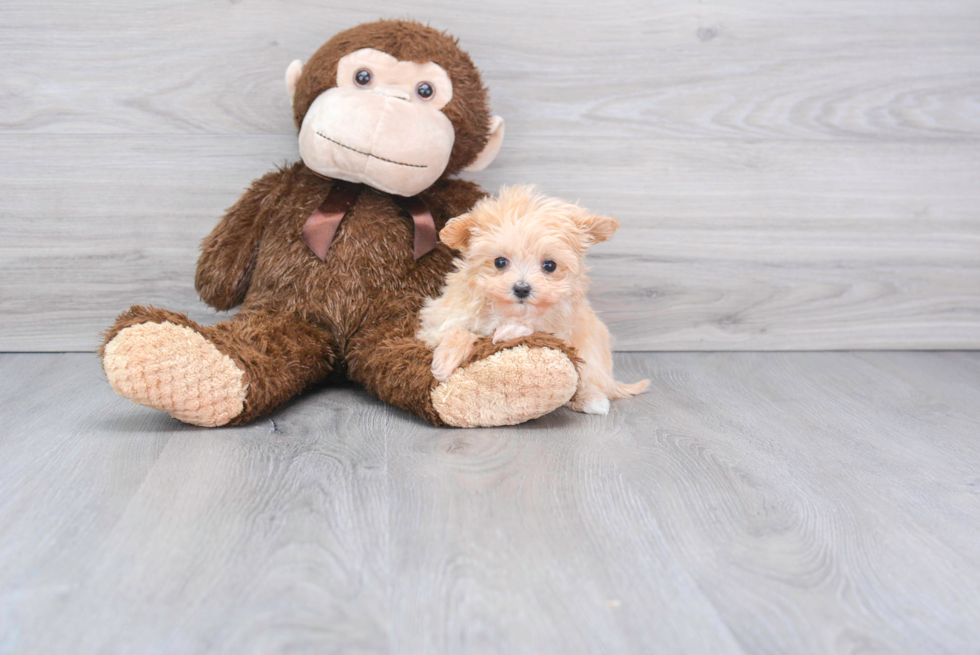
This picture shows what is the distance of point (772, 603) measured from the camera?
0.61 metres

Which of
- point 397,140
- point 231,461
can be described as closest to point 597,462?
point 231,461

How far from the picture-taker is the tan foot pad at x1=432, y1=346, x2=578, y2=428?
0.92m

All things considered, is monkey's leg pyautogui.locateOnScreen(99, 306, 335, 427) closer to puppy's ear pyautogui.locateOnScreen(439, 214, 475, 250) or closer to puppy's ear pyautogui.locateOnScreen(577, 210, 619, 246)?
puppy's ear pyautogui.locateOnScreen(439, 214, 475, 250)

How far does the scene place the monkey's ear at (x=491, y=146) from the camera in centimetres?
121

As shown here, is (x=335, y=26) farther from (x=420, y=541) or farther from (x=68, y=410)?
(x=420, y=541)

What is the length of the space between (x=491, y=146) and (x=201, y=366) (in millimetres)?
578

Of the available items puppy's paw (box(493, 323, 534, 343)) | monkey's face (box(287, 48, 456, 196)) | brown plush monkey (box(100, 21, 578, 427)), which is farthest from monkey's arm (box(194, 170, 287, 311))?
puppy's paw (box(493, 323, 534, 343))

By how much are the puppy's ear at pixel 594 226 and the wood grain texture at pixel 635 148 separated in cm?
40

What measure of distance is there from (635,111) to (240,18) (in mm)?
704

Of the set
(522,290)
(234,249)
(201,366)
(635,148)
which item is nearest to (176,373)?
(201,366)

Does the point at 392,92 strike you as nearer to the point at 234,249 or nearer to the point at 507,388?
the point at 234,249

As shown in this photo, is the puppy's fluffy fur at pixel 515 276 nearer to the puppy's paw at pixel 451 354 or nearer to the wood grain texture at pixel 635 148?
the puppy's paw at pixel 451 354

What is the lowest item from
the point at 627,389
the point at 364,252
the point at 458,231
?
the point at 627,389

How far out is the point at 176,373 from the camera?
0.88 m
